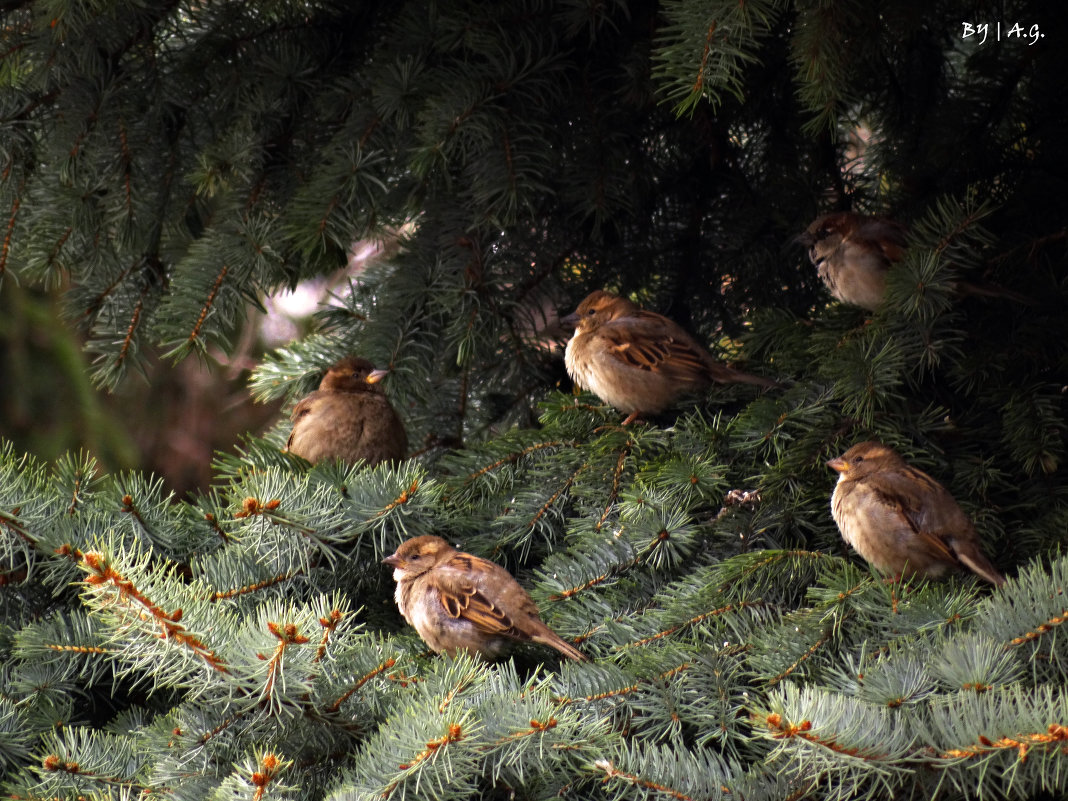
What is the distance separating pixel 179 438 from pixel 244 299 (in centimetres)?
318

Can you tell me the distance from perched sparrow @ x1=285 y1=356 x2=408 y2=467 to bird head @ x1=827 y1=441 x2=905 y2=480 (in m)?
1.58

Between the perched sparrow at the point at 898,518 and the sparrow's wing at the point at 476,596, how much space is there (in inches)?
31.3

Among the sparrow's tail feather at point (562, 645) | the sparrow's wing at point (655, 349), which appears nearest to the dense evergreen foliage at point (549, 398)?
the sparrow's tail feather at point (562, 645)

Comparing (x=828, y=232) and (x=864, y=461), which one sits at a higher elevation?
(x=828, y=232)

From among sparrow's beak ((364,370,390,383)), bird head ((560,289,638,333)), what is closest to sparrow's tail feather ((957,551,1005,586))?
bird head ((560,289,638,333))

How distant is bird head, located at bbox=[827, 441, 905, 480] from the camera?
8.34 ft

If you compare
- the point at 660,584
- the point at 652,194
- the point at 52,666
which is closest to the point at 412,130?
the point at 652,194

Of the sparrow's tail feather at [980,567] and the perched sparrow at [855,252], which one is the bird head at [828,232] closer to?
the perched sparrow at [855,252]

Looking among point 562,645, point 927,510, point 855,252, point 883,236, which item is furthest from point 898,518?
point 883,236

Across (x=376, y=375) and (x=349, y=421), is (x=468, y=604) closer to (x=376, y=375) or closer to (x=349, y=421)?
(x=376, y=375)

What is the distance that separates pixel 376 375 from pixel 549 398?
0.60 metres

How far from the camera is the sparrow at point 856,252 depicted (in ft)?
10.0

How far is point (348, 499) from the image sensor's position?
8.73 ft

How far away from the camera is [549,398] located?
3.20m
